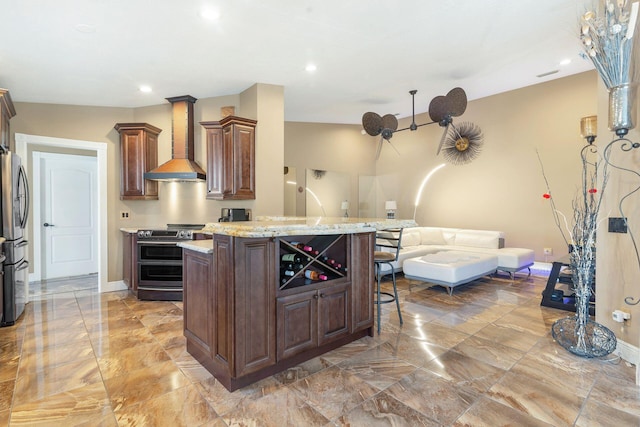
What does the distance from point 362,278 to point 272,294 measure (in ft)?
2.88

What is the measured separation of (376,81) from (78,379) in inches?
174

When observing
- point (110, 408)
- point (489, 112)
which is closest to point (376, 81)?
point (489, 112)

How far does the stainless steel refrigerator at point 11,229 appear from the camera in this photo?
3.08m

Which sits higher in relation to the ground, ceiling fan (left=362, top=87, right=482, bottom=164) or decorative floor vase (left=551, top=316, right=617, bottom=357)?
ceiling fan (left=362, top=87, right=482, bottom=164)

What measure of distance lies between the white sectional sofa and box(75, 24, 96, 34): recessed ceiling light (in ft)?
13.6

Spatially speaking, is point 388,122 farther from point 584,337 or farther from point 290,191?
point 584,337

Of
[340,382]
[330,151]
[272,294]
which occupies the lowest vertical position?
[340,382]

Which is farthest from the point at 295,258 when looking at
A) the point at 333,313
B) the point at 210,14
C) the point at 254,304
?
the point at 210,14

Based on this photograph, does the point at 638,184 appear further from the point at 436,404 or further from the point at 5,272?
the point at 5,272

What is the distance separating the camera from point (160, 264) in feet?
13.2

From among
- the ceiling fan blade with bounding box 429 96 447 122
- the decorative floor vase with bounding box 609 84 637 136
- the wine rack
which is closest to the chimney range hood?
the wine rack

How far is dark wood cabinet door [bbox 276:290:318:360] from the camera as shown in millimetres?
2117

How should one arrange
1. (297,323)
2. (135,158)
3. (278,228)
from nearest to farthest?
(278,228)
(297,323)
(135,158)

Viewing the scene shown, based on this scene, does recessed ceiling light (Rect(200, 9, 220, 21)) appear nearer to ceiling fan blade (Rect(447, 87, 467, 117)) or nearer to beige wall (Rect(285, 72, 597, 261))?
ceiling fan blade (Rect(447, 87, 467, 117))
